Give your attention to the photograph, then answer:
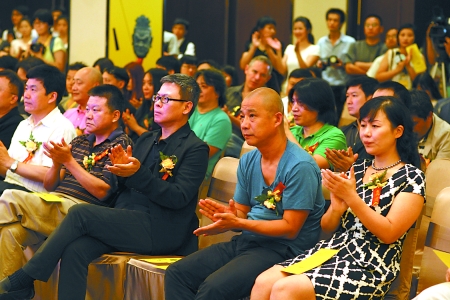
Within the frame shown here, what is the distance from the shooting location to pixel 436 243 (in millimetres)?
2963

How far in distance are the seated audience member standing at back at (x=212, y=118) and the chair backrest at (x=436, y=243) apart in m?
1.96

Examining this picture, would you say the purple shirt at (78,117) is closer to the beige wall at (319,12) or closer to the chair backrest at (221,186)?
the chair backrest at (221,186)

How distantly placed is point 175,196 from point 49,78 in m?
1.56

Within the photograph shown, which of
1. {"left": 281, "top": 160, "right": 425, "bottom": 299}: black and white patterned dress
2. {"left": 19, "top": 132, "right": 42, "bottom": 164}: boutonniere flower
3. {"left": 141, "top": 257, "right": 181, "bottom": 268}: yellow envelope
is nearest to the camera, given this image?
{"left": 281, "top": 160, "right": 425, "bottom": 299}: black and white patterned dress

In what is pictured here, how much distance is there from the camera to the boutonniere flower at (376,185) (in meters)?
2.95

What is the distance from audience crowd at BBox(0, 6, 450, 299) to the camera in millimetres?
2908

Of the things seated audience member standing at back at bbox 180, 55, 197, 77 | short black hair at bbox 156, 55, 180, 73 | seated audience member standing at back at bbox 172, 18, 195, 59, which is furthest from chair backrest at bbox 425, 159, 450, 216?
seated audience member standing at back at bbox 172, 18, 195, 59

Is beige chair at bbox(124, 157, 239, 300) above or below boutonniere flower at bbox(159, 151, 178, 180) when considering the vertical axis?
below

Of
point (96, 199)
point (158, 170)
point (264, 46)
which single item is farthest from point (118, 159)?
point (264, 46)

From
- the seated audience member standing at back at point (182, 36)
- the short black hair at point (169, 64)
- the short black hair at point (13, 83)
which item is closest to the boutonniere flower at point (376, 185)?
the short black hair at point (13, 83)

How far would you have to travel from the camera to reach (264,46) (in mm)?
7105

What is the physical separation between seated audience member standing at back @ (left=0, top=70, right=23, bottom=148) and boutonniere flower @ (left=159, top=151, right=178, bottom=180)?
1579mm

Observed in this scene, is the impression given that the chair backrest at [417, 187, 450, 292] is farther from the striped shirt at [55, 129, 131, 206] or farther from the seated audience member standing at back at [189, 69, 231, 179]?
the seated audience member standing at back at [189, 69, 231, 179]

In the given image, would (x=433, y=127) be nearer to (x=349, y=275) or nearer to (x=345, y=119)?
(x=345, y=119)
